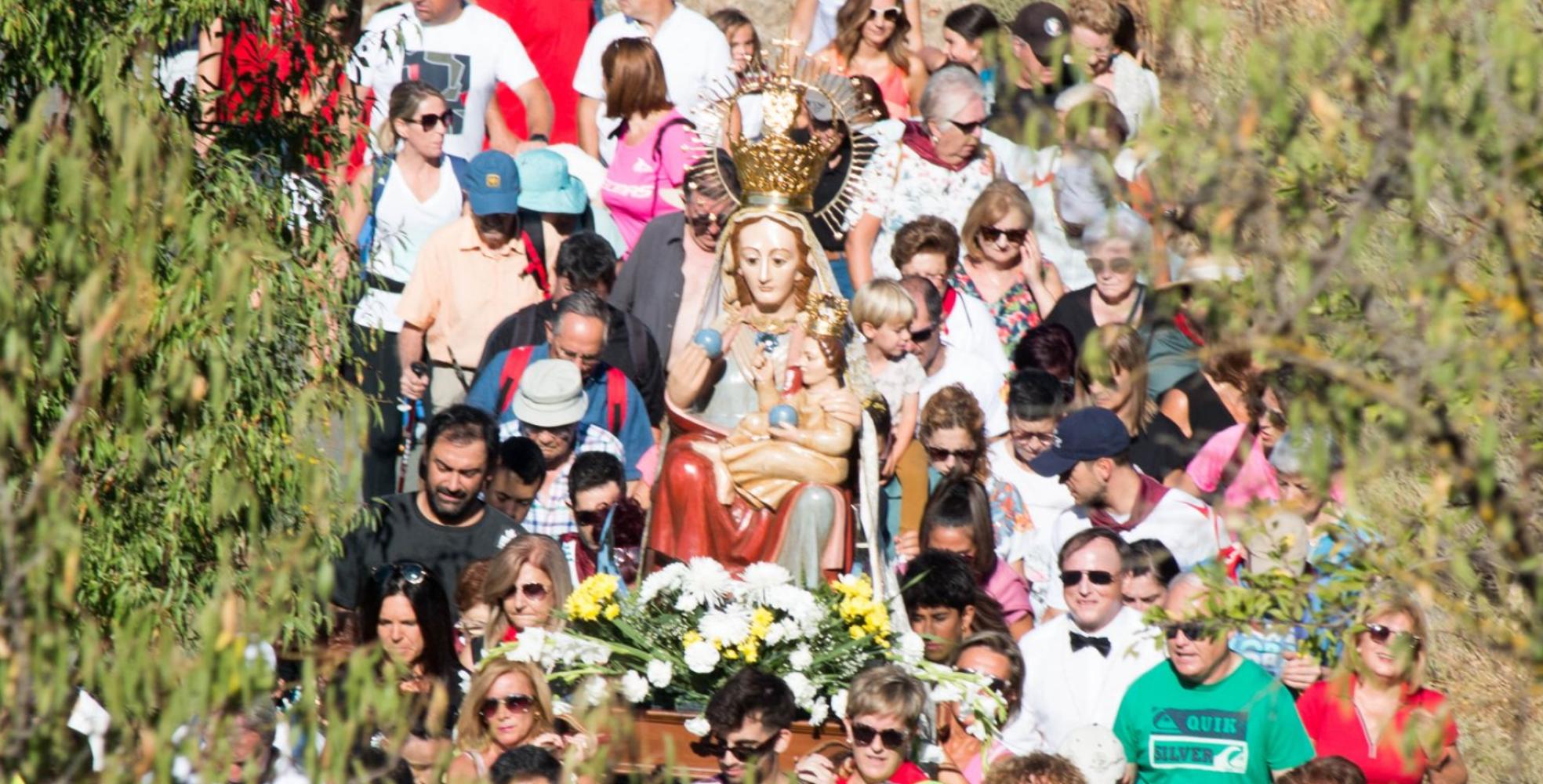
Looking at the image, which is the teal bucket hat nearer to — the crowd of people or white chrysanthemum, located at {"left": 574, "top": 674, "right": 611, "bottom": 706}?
the crowd of people

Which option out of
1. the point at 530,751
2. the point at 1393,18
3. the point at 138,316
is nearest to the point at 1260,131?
the point at 1393,18

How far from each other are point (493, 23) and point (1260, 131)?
8312 millimetres

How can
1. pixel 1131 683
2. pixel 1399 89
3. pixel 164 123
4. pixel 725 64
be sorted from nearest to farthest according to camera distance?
pixel 1399 89 → pixel 164 123 → pixel 1131 683 → pixel 725 64

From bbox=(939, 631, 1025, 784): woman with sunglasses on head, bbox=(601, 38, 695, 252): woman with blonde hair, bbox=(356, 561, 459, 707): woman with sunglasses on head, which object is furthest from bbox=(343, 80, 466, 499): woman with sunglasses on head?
bbox=(939, 631, 1025, 784): woman with sunglasses on head

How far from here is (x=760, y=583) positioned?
386 inches

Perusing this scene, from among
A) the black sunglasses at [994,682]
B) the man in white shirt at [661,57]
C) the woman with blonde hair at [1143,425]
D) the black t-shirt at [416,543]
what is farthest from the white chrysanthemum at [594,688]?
the man in white shirt at [661,57]

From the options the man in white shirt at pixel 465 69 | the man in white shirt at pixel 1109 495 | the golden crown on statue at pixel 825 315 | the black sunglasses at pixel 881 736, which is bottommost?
the black sunglasses at pixel 881 736

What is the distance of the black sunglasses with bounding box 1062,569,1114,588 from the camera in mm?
9992

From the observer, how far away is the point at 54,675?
5.42 m

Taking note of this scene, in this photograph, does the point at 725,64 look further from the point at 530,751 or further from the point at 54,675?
the point at 54,675

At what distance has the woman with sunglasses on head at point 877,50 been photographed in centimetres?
1389

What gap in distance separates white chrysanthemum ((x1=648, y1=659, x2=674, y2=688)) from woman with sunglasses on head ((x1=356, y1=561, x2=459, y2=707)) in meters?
0.79

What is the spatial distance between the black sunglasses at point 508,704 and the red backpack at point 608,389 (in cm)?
253

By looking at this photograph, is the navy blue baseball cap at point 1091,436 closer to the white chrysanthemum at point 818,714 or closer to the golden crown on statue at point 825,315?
the golden crown on statue at point 825,315
